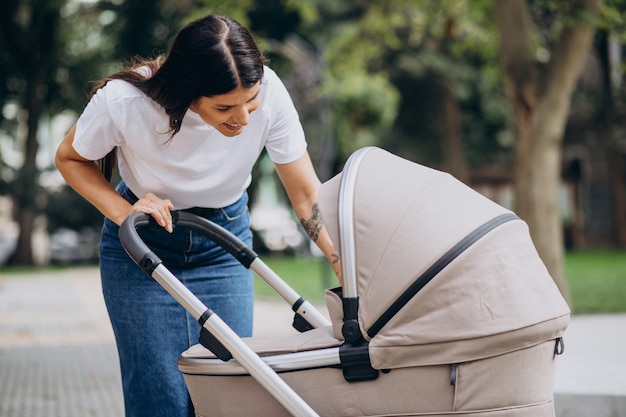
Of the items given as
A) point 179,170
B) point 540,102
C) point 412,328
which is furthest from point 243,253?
point 540,102

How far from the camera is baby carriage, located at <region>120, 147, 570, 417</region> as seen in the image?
2.50 meters

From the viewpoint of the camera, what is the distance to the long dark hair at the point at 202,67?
2.86 m

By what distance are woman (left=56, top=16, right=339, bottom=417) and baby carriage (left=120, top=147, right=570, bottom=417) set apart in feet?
1.40

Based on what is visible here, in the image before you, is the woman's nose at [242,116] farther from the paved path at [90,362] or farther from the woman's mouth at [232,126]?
the paved path at [90,362]

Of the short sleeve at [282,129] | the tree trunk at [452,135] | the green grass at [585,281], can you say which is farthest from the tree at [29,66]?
the short sleeve at [282,129]

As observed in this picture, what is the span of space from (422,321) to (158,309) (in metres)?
1.02

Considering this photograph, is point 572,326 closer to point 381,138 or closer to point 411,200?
point 411,200

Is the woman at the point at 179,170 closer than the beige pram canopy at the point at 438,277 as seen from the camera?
No

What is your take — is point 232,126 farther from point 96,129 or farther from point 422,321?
point 422,321

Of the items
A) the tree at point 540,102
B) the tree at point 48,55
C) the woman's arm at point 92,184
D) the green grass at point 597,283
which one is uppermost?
the tree at point 48,55

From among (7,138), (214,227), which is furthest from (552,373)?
(7,138)

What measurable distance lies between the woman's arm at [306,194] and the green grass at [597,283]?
8163 mm

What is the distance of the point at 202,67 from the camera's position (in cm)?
287

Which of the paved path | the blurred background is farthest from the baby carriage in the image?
the blurred background
